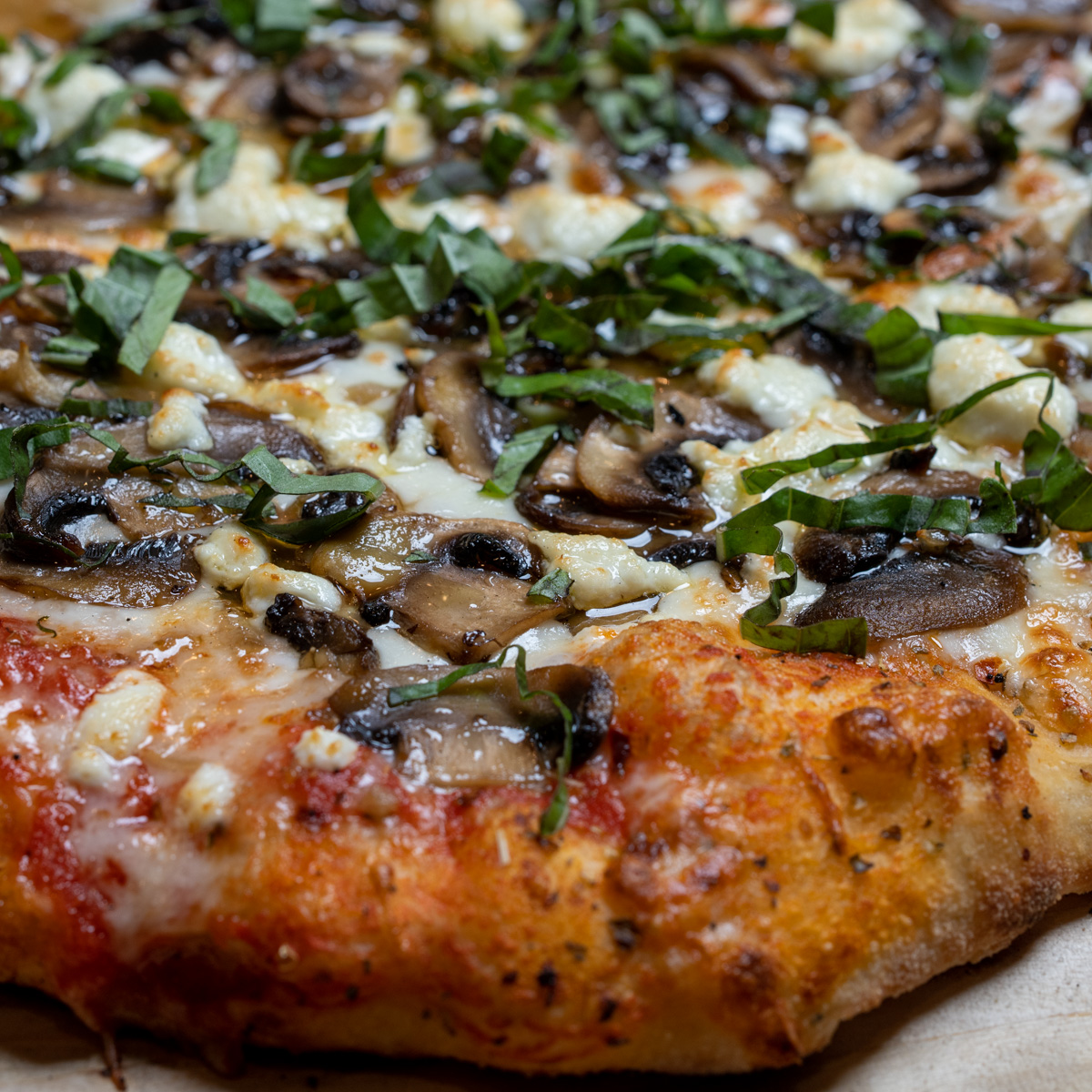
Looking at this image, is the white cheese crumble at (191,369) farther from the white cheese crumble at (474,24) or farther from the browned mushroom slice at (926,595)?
the white cheese crumble at (474,24)

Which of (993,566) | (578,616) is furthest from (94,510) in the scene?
(993,566)

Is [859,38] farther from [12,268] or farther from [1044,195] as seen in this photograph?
[12,268]

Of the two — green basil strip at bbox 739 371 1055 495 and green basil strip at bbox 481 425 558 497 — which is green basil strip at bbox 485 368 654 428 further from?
green basil strip at bbox 739 371 1055 495

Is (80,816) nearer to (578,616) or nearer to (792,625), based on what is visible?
(578,616)

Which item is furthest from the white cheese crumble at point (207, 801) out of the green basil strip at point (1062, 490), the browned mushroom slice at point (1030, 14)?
the browned mushroom slice at point (1030, 14)

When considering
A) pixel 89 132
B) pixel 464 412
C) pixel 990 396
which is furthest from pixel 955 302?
pixel 89 132
